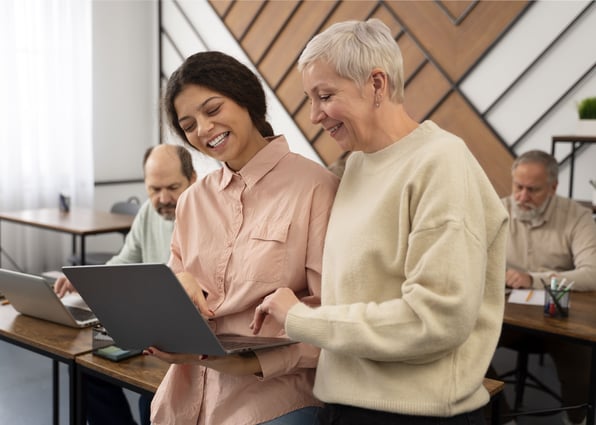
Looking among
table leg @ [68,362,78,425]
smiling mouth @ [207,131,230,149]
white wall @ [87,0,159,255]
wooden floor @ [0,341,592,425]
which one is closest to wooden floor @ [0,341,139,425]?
wooden floor @ [0,341,592,425]

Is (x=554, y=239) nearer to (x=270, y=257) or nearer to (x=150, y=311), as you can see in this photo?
(x=270, y=257)

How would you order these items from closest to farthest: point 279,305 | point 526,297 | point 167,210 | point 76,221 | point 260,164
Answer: point 279,305 < point 260,164 < point 526,297 < point 167,210 < point 76,221

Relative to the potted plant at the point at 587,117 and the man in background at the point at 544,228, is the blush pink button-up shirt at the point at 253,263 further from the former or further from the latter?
the potted plant at the point at 587,117

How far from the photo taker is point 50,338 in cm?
211

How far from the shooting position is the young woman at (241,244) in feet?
4.57

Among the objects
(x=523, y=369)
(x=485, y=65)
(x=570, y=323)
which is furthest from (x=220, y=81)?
(x=485, y=65)

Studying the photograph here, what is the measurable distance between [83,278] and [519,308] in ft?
5.86

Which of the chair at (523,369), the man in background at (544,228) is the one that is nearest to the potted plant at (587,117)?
the man in background at (544,228)

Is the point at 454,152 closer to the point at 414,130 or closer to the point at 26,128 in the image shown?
the point at 414,130

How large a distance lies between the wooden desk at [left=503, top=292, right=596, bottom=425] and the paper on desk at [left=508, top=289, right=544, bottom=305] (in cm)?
5

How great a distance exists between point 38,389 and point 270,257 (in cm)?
268

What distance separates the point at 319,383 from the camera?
1.28 m

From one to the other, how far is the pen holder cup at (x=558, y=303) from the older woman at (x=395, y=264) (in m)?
1.36

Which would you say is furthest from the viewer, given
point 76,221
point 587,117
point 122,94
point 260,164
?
point 122,94
